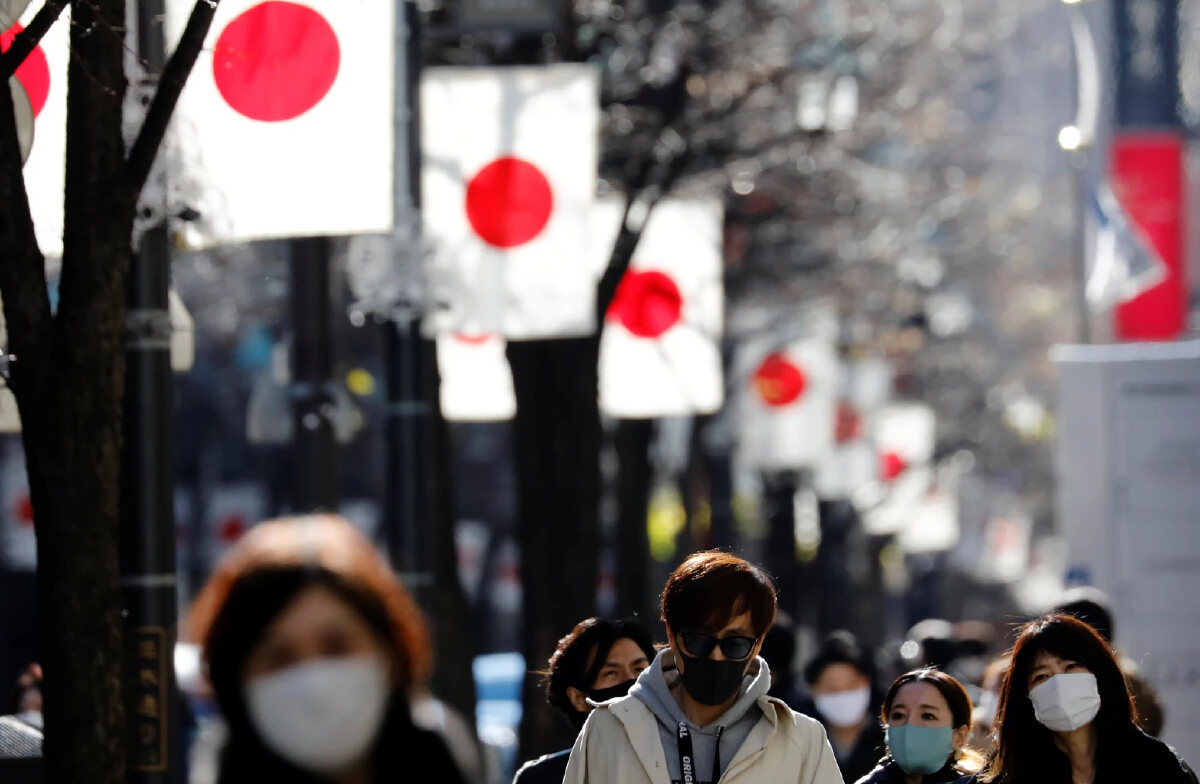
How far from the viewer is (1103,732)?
17.3 ft

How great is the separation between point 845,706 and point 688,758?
11.2 feet

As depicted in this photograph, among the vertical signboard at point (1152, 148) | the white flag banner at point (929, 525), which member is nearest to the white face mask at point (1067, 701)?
the vertical signboard at point (1152, 148)

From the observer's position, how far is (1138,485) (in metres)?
15.1

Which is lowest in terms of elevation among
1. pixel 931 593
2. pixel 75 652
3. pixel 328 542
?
pixel 931 593

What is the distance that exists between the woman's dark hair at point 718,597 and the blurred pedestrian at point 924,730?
4.17 ft

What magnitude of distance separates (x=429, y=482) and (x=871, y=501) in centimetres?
2591

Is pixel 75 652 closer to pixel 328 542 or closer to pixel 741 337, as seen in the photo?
pixel 328 542

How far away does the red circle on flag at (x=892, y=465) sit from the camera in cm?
3125

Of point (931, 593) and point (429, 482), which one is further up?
point (429, 482)

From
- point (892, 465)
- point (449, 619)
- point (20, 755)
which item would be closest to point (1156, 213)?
point (892, 465)

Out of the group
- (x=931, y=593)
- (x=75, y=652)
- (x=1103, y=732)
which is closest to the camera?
(x=1103, y=732)

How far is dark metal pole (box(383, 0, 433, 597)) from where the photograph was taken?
36.9 feet

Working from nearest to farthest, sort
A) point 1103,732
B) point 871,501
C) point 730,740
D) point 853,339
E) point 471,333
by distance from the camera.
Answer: point 730,740 < point 1103,732 < point 471,333 < point 853,339 < point 871,501

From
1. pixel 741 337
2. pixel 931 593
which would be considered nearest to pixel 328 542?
pixel 741 337
